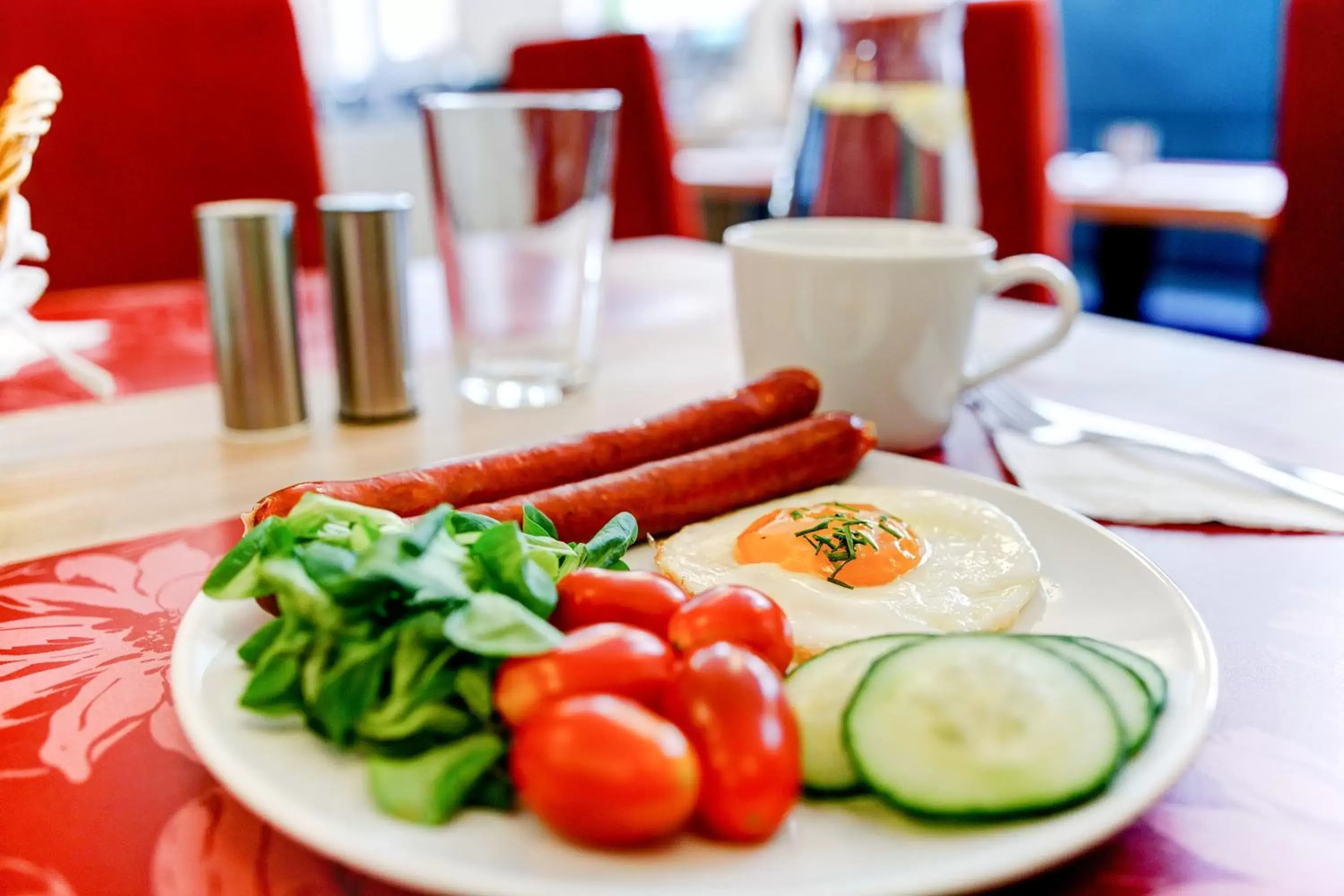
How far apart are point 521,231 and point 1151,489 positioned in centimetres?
71

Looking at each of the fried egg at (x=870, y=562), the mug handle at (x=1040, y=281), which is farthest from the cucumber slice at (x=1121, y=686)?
the mug handle at (x=1040, y=281)

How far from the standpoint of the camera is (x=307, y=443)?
111 centimetres

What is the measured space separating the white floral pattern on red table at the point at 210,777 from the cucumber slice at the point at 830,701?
103mm

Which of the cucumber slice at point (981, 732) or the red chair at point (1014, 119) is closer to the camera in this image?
the cucumber slice at point (981, 732)

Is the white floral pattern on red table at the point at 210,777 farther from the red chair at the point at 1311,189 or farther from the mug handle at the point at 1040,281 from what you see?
the red chair at the point at 1311,189

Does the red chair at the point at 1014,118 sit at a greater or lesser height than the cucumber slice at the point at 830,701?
greater

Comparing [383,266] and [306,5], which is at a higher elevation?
[306,5]

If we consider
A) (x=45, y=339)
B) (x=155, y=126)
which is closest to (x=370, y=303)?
(x=45, y=339)

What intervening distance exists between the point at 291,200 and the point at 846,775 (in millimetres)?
2040

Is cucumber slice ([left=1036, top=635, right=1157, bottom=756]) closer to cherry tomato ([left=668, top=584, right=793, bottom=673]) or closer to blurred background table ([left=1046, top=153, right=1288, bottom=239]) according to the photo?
cherry tomato ([left=668, top=584, right=793, bottom=673])

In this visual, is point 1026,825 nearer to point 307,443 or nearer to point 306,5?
point 307,443

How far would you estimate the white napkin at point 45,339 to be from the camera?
94cm

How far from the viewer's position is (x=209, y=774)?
0.56m

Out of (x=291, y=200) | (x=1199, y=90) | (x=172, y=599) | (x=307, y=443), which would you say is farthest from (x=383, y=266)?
(x=1199, y=90)
